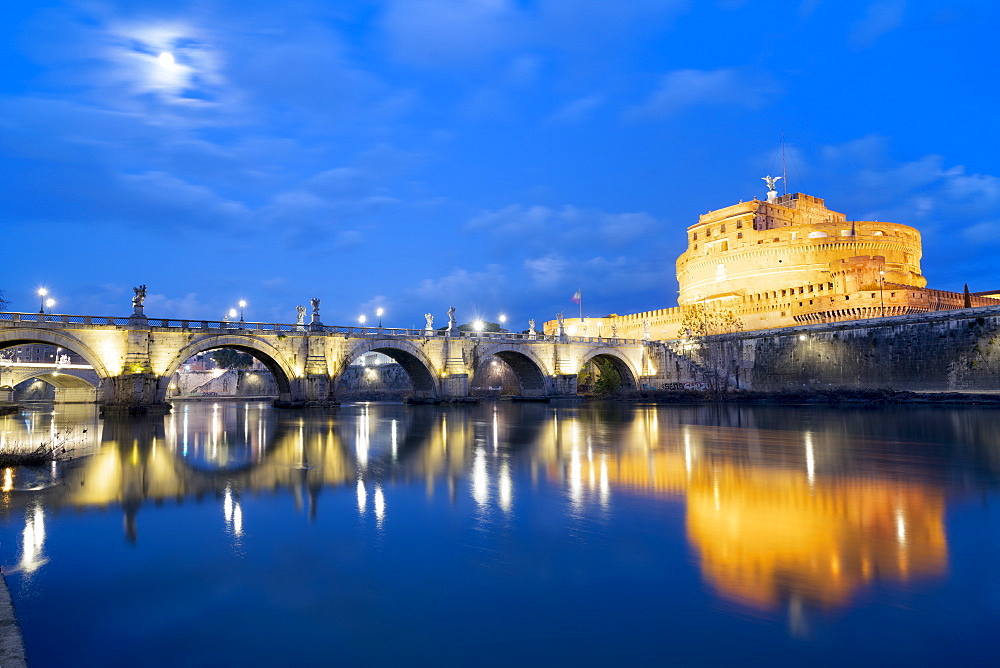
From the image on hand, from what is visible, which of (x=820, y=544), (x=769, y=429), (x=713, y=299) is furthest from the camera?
(x=713, y=299)

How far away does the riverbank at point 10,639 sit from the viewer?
13.6ft

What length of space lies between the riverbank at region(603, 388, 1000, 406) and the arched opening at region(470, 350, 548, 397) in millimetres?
8240

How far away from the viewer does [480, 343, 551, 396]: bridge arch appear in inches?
1952

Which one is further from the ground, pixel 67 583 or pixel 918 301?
pixel 918 301

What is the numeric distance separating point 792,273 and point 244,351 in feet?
188

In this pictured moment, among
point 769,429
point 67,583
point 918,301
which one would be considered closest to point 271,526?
point 67,583

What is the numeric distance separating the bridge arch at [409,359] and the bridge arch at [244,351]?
3.47 meters

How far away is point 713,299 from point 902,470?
56944 mm

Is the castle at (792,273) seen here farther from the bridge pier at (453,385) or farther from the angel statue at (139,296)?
the angel statue at (139,296)

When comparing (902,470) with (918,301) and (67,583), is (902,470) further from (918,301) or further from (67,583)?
(918,301)

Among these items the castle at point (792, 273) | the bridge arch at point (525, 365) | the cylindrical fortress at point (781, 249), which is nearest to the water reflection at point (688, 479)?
the bridge arch at point (525, 365)

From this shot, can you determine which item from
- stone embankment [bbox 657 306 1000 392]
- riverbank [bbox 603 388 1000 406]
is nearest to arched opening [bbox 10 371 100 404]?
riverbank [bbox 603 388 1000 406]

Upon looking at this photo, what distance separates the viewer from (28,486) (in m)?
11.3

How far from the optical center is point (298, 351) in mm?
39375
